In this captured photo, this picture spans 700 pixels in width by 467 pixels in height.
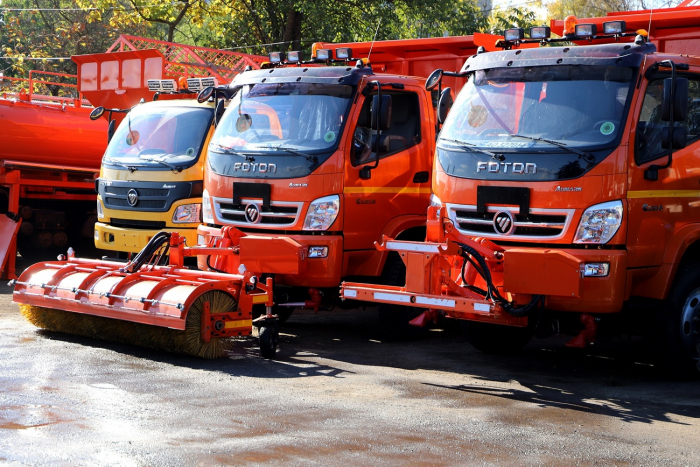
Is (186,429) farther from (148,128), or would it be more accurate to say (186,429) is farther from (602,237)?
(148,128)

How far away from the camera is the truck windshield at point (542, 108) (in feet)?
26.5

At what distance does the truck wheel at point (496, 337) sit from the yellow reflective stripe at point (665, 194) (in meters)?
1.89

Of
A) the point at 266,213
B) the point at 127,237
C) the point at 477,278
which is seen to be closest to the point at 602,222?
the point at 477,278

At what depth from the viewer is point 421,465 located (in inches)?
220

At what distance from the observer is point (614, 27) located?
28.9 ft

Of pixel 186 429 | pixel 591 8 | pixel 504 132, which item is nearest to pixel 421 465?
pixel 186 429

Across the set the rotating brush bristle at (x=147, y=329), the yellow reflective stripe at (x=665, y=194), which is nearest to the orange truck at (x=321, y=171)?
the rotating brush bristle at (x=147, y=329)

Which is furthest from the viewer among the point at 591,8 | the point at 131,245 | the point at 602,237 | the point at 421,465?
the point at 591,8

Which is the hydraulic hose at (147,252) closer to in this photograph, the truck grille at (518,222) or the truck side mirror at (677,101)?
the truck grille at (518,222)

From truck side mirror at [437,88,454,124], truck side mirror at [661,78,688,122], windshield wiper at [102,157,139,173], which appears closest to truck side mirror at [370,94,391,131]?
truck side mirror at [437,88,454,124]

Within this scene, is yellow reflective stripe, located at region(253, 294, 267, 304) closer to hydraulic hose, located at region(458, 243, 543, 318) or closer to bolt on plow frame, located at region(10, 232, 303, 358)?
bolt on plow frame, located at region(10, 232, 303, 358)

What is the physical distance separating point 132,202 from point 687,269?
702cm

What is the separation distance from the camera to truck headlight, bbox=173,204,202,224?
1210 centimetres

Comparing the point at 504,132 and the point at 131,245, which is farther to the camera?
the point at 131,245
